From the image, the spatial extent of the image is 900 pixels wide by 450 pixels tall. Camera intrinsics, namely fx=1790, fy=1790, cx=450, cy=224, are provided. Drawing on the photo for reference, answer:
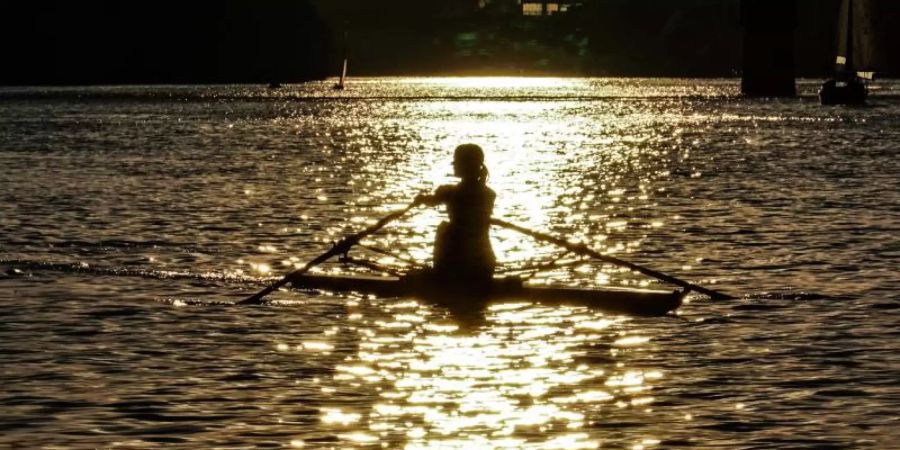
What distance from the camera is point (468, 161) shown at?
21.9m

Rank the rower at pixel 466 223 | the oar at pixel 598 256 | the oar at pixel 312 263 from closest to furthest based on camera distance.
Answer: the rower at pixel 466 223, the oar at pixel 598 256, the oar at pixel 312 263

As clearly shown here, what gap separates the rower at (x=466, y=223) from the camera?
72.7 ft

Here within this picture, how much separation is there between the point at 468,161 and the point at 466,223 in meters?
1.11

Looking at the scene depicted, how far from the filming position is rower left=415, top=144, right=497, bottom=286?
872 inches

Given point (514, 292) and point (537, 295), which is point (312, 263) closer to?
point (514, 292)

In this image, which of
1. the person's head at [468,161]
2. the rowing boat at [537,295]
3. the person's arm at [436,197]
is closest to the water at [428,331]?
the rowing boat at [537,295]

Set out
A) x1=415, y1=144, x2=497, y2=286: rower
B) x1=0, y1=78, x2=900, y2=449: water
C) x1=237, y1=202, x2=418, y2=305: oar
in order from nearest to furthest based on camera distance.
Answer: x1=0, y1=78, x2=900, y2=449: water < x1=415, y1=144, x2=497, y2=286: rower < x1=237, y1=202, x2=418, y2=305: oar

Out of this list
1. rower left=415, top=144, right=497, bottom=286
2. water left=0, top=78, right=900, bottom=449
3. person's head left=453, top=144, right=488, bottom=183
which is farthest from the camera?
rower left=415, top=144, right=497, bottom=286

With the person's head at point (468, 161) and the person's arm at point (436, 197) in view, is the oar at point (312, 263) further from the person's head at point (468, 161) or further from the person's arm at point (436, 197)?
the person's head at point (468, 161)

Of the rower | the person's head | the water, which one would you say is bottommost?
the water

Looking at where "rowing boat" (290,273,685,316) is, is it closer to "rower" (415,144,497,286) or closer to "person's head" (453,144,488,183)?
"rower" (415,144,497,286)

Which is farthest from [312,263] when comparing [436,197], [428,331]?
[436,197]

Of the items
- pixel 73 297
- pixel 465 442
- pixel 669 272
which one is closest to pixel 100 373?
pixel 465 442

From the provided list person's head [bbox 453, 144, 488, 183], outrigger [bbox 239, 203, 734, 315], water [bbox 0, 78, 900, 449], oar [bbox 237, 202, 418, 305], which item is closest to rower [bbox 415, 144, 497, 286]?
person's head [bbox 453, 144, 488, 183]
